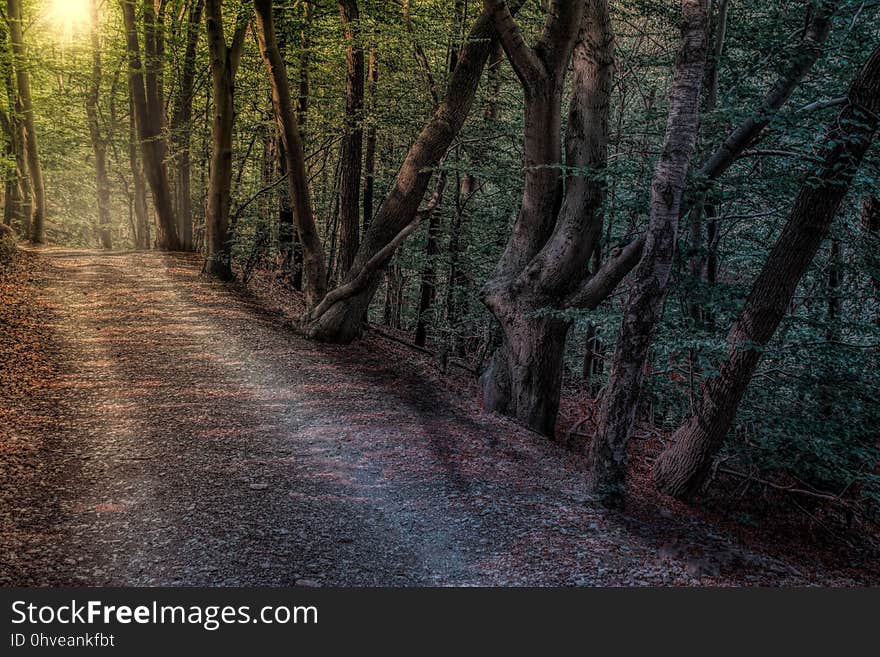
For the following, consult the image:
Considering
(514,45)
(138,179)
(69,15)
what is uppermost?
(69,15)

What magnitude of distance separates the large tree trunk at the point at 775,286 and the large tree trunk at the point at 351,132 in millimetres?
7601

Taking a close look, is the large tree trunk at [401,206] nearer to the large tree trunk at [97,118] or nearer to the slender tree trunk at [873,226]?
the slender tree trunk at [873,226]

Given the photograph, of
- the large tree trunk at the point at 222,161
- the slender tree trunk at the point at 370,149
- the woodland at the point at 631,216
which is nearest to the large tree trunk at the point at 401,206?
the woodland at the point at 631,216

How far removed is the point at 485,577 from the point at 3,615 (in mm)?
3363

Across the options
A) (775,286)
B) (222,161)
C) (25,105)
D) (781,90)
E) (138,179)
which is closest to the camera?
(781,90)

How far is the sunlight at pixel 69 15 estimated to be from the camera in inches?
956

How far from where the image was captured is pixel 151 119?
1912 centimetres

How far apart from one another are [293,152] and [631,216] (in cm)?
681

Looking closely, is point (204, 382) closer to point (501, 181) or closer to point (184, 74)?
point (501, 181)

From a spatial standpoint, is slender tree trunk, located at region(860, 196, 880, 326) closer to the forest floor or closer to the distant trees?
the distant trees

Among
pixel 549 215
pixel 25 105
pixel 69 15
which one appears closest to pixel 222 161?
→ pixel 25 105

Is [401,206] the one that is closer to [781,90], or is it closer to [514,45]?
[514,45]

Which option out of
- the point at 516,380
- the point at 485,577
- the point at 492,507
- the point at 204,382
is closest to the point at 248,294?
the point at 204,382

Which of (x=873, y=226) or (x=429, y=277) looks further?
(x=429, y=277)
